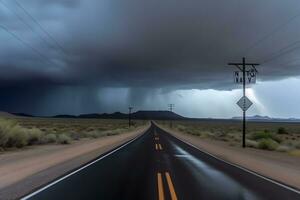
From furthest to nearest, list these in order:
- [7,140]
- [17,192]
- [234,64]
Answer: [234,64], [7,140], [17,192]

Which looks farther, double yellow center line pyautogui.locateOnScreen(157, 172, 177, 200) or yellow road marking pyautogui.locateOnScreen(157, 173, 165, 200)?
double yellow center line pyautogui.locateOnScreen(157, 172, 177, 200)

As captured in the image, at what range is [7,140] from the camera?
3081 cm

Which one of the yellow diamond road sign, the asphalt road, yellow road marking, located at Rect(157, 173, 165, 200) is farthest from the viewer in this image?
the yellow diamond road sign

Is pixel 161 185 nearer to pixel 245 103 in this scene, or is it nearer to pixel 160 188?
pixel 160 188

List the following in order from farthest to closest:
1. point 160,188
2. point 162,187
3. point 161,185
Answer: point 161,185, point 162,187, point 160,188

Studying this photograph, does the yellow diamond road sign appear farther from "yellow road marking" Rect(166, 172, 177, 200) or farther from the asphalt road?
"yellow road marking" Rect(166, 172, 177, 200)

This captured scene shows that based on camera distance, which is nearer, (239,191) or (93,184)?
(239,191)

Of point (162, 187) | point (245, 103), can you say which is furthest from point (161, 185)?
point (245, 103)

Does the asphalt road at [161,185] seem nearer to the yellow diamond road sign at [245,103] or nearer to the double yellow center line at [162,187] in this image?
the double yellow center line at [162,187]

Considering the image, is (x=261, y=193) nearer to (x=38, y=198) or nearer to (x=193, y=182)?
(x=193, y=182)

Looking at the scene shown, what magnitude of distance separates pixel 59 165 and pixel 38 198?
8.71 m

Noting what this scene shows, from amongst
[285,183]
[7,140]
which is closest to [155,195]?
[285,183]

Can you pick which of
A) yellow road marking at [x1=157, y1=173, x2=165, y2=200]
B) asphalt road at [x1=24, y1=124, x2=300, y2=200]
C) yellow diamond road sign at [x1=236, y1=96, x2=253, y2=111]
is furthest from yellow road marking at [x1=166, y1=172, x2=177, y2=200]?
yellow diamond road sign at [x1=236, y1=96, x2=253, y2=111]

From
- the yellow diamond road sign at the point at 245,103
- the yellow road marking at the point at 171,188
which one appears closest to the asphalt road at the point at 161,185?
the yellow road marking at the point at 171,188
